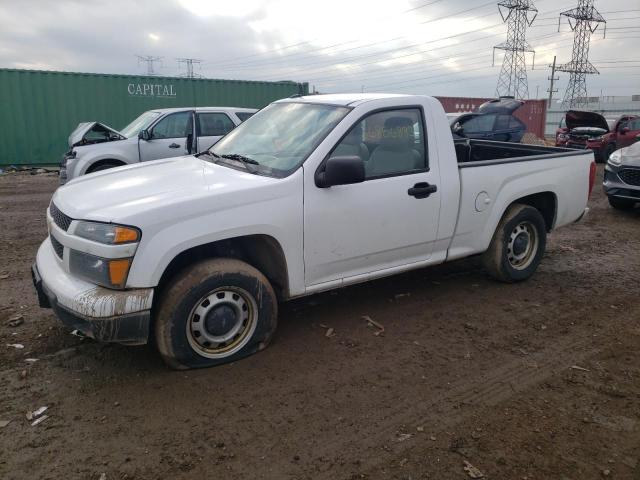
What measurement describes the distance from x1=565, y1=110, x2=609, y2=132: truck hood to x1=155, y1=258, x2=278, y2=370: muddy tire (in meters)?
17.0

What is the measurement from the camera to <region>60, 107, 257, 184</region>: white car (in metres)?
9.17

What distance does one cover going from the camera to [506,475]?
259 centimetres

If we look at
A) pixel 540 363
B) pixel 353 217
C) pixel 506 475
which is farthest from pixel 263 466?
pixel 540 363

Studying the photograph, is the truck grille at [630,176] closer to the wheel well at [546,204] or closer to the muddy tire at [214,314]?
the wheel well at [546,204]

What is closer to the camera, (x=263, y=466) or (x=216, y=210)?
(x=263, y=466)

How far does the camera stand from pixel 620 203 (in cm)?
938

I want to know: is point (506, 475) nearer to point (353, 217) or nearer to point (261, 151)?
point (353, 217)

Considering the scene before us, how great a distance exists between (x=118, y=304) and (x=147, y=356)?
771mm

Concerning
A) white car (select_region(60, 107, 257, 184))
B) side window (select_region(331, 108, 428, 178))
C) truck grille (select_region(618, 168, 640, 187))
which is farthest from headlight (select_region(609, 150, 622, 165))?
white car (select_region(60, 107, 257, 184))

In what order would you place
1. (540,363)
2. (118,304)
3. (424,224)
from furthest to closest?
1. (424,224)
2. (540,363)
3. (118,304)

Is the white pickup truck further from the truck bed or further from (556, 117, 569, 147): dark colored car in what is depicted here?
(556, 117, 569, 147): dark colored car

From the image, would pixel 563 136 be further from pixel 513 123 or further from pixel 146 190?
pixel 146 190

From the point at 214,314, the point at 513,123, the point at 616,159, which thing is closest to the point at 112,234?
the point at 214,314

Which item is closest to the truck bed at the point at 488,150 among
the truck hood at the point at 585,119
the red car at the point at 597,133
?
the red car at the point at 597,133
